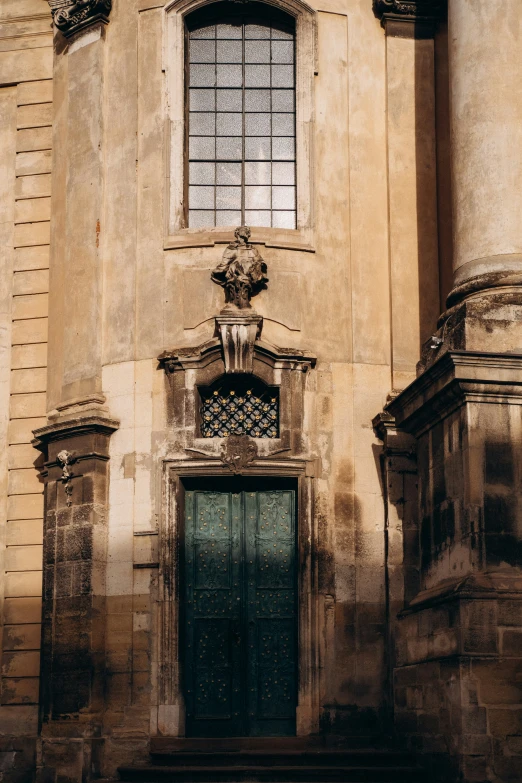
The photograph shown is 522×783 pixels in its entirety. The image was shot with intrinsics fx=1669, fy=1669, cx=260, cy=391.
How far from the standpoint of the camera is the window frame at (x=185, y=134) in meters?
20.8

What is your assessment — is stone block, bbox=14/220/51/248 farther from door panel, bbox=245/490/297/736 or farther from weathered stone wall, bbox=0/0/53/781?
door panel, bbox=245/490/297/736

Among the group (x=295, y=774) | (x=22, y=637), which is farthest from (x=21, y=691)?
(x=295, y=774)

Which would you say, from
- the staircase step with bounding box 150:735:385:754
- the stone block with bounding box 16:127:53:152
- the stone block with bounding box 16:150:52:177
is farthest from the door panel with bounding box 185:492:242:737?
the stone block with bounding box 16:127:53:152

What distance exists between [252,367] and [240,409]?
557mm

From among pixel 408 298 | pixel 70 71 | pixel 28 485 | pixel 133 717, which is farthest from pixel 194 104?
pixel 133 717

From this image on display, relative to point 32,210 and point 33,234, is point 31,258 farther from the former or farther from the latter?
point 32,210

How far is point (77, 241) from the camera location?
21.3 m

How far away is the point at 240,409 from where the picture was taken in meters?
20.3

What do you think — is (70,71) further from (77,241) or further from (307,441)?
(307,441)

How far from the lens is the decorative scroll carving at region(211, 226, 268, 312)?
2034cm

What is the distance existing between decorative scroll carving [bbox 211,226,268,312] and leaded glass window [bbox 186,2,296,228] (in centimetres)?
86

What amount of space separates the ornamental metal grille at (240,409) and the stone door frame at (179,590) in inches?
18.3

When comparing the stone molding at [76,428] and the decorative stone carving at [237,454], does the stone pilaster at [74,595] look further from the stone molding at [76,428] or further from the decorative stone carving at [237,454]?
the decorative stone carving at [237,454]

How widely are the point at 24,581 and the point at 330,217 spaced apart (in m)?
6.00
